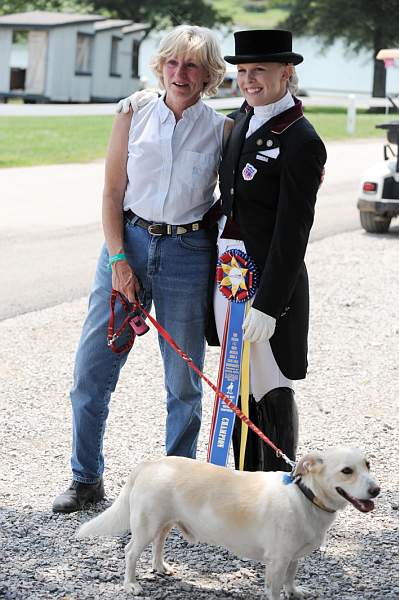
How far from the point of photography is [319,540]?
11.5 ft

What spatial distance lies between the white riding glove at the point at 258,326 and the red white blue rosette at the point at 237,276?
0.27ft

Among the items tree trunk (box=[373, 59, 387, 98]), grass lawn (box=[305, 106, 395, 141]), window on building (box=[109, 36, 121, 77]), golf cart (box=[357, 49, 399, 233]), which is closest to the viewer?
golf cart (box=[357, 49, 399, 233])

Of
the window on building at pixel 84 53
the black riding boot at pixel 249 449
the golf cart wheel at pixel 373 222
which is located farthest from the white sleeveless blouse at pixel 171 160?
the window on building at pixel 84 53

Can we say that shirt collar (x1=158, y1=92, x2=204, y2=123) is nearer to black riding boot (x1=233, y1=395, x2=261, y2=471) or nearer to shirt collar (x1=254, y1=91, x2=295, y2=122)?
shirt collar (x1=254, y1=91, x2=295, y2=122)

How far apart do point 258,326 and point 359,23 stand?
48385 mm

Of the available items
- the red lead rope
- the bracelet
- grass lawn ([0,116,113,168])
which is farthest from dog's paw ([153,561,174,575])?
grass lawn ([0,116,113,168])

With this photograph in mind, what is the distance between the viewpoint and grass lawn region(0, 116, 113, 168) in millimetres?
19797

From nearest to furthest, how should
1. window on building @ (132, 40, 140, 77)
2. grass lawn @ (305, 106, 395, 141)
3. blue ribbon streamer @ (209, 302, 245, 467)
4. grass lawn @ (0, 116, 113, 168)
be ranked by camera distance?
blue ribbon streamer @ (209, 302, 245, 467) → grass lawn @ (0, 116, 113, 168) → grass lawn @ (305, 106, 395, 141) → window on building @ (132, 40, 140, 77)

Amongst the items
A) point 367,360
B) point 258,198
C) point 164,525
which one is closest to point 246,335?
point 258,198

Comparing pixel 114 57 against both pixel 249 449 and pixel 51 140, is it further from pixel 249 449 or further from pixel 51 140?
pixel 249 449

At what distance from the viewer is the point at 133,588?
3.66 m

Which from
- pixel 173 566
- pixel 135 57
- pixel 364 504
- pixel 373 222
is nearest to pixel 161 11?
pixel 135 57

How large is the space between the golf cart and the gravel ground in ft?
10.6

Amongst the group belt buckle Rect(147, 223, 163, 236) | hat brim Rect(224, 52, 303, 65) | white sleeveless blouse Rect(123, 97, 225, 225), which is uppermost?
hat brim Rect(224, 52, 303, 65)
